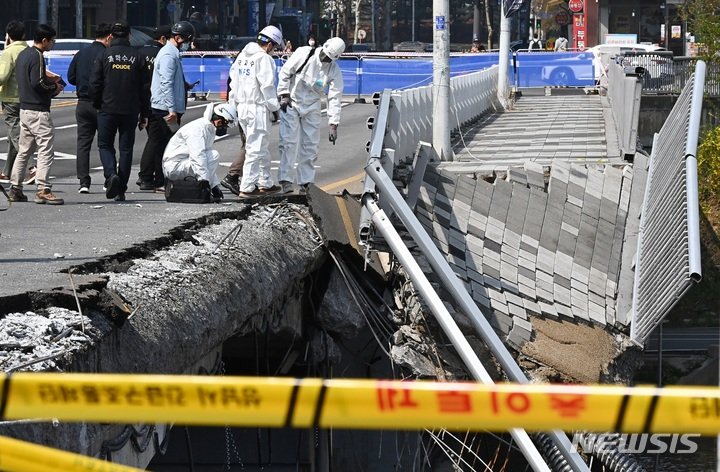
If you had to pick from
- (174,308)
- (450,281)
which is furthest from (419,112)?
(174,308)

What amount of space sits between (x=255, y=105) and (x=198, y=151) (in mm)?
1109

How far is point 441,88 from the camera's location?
1653cm

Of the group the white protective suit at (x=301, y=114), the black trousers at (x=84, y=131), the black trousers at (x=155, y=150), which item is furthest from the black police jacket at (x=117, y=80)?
the white protective suit at (x=301, y=114)

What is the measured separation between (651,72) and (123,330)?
84.1ft

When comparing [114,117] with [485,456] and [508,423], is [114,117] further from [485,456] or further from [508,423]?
[508,423]

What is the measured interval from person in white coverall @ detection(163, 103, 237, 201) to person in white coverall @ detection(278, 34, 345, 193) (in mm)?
1082

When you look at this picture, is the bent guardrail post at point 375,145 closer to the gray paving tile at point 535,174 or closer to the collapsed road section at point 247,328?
the collapsed road section at point 247,328

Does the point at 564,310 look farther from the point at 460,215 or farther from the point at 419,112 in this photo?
the point at 419,112

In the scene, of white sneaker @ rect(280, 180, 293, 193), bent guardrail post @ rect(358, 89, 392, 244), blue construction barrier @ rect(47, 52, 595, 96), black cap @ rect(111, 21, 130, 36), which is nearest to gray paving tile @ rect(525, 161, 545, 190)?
bent guardrail post @ rect(358, 89, 392, 244)

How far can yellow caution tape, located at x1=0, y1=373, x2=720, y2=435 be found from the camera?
2377 millimetres

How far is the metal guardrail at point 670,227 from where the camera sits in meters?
10.3

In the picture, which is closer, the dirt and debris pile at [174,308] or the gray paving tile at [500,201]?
the dirt and debris pile at [174,308]

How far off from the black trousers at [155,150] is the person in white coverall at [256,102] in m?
0.80

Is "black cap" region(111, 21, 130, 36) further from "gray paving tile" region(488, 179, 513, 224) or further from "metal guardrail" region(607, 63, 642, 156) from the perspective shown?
"metal guardrail" region(607, 63, 642, 156)
